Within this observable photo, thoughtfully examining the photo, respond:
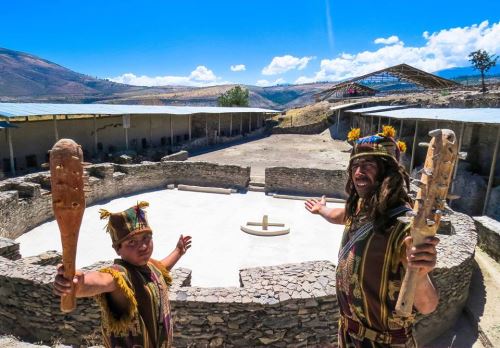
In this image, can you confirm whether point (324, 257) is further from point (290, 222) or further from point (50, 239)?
point (50, 239)

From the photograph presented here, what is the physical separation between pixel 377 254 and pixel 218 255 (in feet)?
25.8

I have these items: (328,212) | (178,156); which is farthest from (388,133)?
(178,156)

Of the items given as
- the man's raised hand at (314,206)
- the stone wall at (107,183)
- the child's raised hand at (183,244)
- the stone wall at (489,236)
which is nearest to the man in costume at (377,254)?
the man's raised hand at (314,206)

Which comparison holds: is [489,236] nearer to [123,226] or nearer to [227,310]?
[227,310]

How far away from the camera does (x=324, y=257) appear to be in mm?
9828

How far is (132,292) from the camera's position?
2.46 metres

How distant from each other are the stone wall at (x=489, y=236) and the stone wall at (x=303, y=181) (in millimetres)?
6859

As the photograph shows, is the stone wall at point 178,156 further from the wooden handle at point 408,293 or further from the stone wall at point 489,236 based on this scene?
the wooden handle at point 408,293

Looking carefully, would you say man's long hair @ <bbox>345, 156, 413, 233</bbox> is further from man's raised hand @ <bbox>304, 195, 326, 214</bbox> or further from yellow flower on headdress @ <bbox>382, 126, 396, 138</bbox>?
man's raised hand @ <bbox>304, 195, 326, 214</bbox>

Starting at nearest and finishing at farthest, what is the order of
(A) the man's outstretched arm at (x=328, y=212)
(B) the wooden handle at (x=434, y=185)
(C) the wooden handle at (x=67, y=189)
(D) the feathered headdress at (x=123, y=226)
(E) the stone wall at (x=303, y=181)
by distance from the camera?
(B) the wooden handle at (x=434, y=185) → (C) the wooden handle at (x=67, y=189) → (D) the feathered headdress at (x=123, y=226) → (A) the man's outstretched arm at (x=328, y=212) → (E) the stone wall at (x=303, y=181)

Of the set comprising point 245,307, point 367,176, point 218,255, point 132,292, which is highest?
point 367,176

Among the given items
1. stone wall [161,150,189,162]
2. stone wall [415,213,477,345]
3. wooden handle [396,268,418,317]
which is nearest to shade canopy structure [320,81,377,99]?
stone wall [161,150,189,162]

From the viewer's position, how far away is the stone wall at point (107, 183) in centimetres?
1092

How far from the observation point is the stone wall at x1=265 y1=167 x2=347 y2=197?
1638 centimetres
